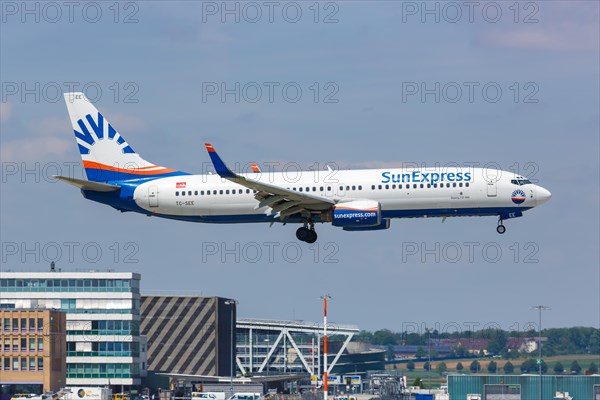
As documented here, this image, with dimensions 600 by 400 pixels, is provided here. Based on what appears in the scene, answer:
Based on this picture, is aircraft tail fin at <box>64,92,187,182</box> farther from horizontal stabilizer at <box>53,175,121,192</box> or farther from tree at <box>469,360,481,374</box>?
tree at <box>469,360,481,374</box>

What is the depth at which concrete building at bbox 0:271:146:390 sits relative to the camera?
145 metres

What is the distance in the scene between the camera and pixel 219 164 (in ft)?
287

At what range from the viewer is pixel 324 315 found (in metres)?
115

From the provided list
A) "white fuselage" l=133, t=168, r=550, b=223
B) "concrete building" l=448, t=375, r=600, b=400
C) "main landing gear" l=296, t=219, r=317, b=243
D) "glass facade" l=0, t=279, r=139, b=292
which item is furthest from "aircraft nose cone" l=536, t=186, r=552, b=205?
"glass facade" l=0, t=279, r=139, b=292

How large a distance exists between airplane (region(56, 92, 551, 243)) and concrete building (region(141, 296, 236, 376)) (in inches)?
2965

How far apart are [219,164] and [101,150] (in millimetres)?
19718

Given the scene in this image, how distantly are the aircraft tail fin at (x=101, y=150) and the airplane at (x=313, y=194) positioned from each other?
0.14m

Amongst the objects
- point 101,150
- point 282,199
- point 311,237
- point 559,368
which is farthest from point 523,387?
point 101,150

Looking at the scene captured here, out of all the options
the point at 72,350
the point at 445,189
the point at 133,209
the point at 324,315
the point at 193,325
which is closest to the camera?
the point at 445,189

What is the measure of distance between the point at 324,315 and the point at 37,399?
101ft

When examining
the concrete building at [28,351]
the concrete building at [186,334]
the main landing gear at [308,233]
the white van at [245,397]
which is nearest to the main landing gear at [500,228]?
the main landing gear at [308,233]

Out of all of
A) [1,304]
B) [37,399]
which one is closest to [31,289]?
[1,304]

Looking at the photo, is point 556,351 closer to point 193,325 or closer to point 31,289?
point 193,325

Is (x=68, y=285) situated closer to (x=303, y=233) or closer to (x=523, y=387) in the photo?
(x=523, y=387)
